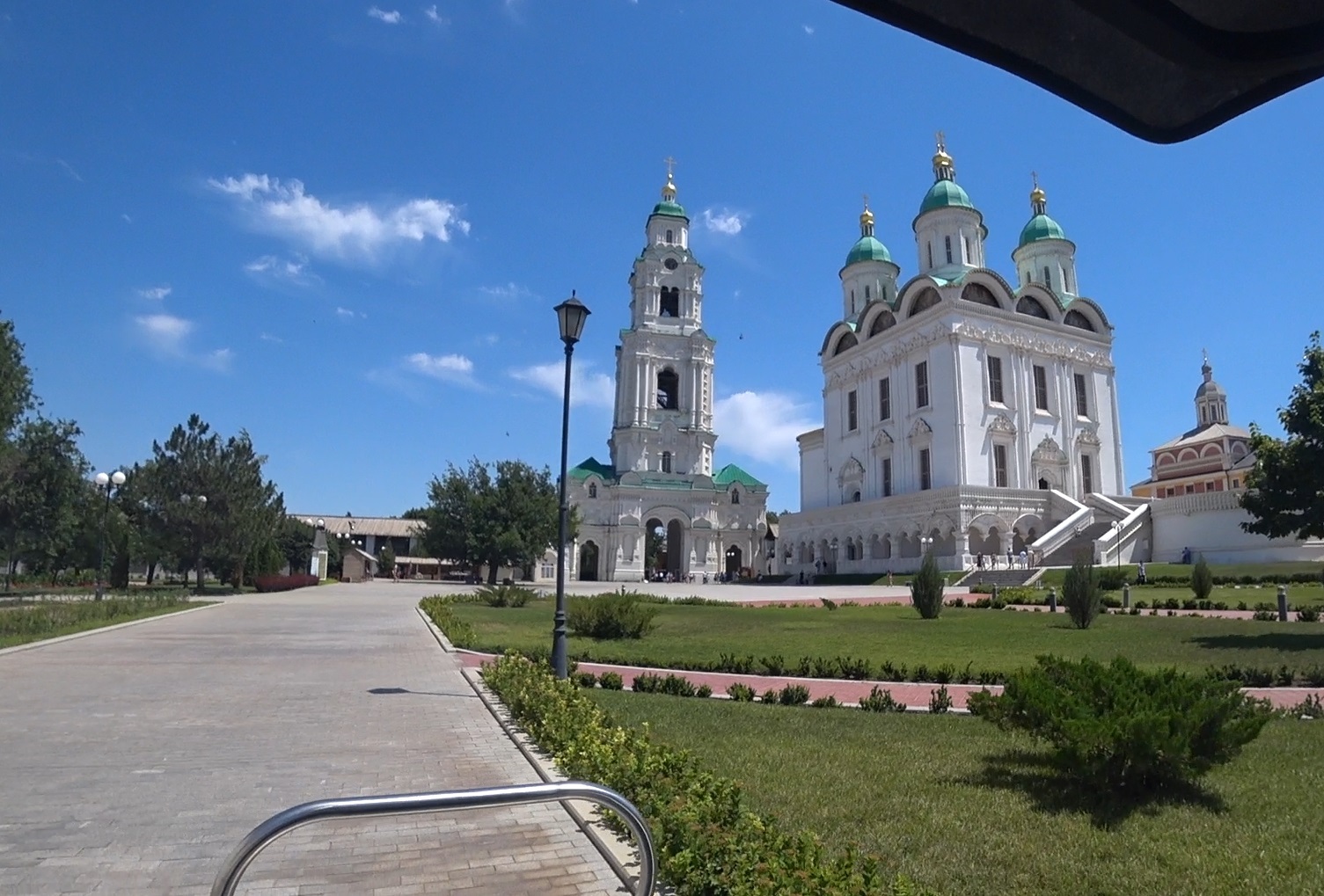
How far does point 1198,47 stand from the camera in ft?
5.89

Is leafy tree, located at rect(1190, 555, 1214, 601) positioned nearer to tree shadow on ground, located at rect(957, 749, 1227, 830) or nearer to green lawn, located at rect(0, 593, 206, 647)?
tree shadow on ground, located at rect(957, 749, 1227, 830)

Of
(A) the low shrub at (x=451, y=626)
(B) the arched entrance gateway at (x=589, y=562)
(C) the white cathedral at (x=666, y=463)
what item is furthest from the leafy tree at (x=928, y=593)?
(B) the arched entrance gateway at (x=589, y=562)

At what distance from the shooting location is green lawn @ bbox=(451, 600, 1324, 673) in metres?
14.1

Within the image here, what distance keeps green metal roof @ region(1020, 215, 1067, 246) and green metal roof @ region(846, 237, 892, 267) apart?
10.2 meters

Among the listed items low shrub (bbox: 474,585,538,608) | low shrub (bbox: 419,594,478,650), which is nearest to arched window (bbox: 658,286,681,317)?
low shrub (bbox: 474,585,538,608)

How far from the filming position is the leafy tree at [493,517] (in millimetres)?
50062

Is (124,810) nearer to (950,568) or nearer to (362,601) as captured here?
(362,601)

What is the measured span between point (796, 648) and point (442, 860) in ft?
40.1

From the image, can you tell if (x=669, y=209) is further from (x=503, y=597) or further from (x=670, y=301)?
(x=503, y=597)

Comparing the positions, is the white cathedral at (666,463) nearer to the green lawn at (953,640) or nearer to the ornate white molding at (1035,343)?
the ornate white molding at (1035,343)

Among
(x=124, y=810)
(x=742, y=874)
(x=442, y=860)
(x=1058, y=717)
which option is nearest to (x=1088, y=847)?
(x=1058, y=717)

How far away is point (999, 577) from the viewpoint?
38.1m

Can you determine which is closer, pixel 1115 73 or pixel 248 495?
pixel 1115 73

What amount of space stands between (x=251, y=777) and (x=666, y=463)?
202 feet
